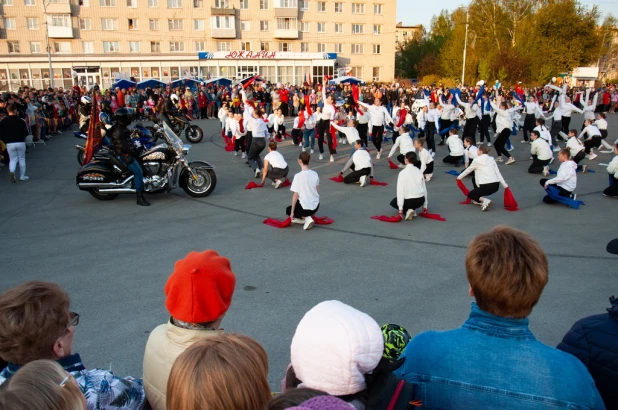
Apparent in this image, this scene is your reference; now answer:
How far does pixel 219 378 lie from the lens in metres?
1.55

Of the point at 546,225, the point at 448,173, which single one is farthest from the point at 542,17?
the point at 546,225

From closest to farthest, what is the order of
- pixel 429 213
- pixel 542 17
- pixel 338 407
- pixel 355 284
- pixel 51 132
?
pixel 338 407 → pixel 355 284 → pixel 429 213 → pixel 51 132 → pixel 542 17

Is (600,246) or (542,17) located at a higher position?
(542,17)

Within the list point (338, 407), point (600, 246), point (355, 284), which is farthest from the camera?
point (600, 246)

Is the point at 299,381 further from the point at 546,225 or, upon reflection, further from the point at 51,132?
the point at 51,132

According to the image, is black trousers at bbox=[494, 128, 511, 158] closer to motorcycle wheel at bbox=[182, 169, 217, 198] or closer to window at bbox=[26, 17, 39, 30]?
motorcycle wheel at bbox=[182, 169, 217, 198]

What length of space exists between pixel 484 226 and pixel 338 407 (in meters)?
7.57

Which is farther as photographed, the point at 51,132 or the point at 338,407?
the point at 51,132

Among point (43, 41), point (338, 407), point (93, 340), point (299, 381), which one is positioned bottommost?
point (93, 340)

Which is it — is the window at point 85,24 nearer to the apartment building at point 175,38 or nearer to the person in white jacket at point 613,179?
the apartment building at point 175,38

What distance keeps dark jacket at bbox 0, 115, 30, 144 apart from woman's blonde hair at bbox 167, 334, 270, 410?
11.9m

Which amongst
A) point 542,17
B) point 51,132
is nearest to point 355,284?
point 51,132

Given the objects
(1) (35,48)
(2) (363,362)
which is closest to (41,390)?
(2) (363,362)

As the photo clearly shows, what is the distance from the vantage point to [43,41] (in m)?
57.8
